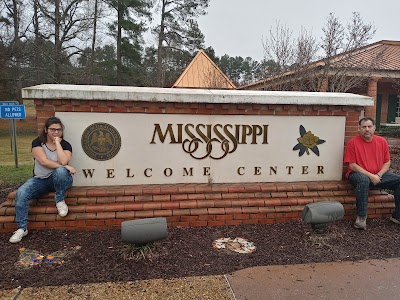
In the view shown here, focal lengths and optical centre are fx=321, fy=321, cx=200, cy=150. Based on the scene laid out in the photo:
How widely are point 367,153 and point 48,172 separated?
147 inches

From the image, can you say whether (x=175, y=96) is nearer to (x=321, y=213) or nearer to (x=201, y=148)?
(x=201, y=148)

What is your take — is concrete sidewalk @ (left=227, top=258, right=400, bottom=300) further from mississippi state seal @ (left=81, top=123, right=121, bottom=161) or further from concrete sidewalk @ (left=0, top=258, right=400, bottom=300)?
mississippi state seal @ (left=81, top=123, right=121, bottom=161)

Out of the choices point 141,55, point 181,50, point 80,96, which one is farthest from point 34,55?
point 80,96

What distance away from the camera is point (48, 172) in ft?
11.5

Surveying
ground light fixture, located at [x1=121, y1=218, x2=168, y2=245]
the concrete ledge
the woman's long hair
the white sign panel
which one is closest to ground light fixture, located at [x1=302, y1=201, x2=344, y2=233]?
the white sign panel

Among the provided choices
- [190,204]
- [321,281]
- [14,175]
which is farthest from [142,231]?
[14,175]

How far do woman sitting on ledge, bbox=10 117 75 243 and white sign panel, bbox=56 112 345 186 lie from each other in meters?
0.22

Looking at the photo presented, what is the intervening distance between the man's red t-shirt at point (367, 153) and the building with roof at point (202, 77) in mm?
9290

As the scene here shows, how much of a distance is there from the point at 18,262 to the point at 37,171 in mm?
990

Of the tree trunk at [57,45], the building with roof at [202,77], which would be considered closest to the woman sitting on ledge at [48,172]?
the building with roof at [202,77]

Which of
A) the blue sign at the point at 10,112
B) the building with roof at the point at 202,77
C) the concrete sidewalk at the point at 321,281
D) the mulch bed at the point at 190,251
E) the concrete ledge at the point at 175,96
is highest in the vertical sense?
the building with roof at the point at 202,77

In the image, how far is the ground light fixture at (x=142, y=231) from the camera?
2.85m

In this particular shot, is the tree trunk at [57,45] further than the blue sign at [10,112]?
Yes

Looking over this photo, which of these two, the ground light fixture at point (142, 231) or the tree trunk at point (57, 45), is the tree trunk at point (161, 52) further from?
the ground light fixture at point (142, 231)
